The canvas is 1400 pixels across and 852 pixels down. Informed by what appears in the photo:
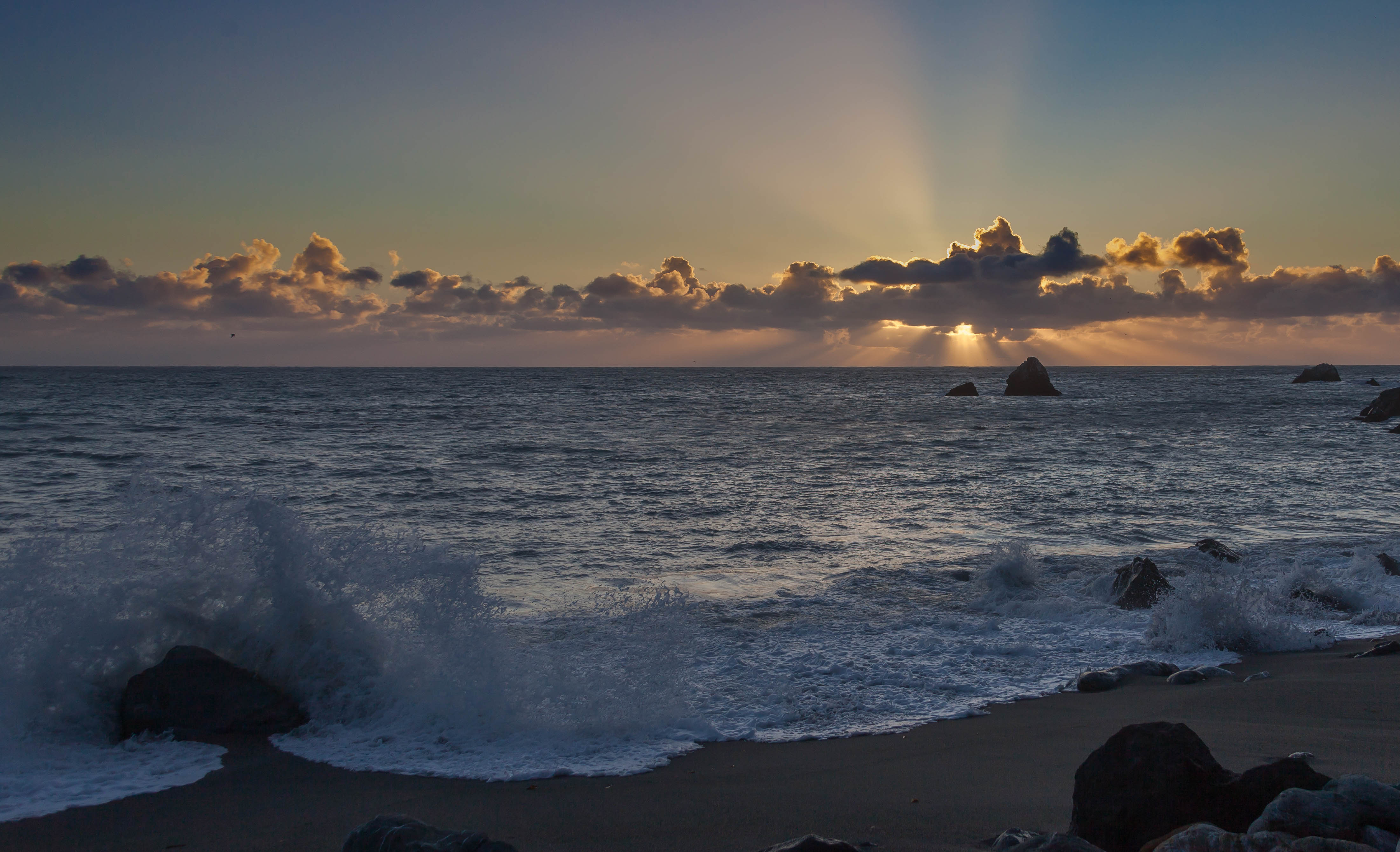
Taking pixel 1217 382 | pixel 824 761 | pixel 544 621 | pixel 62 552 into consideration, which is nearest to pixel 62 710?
pixel 62 552

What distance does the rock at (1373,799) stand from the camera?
10.5ft

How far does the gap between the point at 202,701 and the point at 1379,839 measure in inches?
282

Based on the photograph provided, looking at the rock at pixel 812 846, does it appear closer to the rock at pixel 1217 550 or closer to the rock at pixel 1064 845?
the rock at pixel 1064 845

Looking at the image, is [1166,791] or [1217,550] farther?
[1217,550]

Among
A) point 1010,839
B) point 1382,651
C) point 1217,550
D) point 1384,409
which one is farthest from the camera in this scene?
point 1384,409

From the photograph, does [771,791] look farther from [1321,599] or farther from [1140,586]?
[1321,599]

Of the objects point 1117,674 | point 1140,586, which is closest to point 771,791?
point 1117,674

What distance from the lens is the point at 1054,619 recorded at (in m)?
8.90

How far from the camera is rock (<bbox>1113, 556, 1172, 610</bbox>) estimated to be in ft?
30.0

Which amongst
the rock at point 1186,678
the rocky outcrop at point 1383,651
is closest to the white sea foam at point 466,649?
the rocky outcrop at point 1383,651

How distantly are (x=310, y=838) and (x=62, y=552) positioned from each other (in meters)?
5.22

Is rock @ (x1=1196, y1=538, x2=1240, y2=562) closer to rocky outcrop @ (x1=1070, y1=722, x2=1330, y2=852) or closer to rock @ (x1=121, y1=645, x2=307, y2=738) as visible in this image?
rocky outcrop @ (x1=1070, y1=722, x2=1330, y2=852)

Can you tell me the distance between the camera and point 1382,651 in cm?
717

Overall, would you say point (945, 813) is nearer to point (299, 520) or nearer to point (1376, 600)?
point (299, 520)
